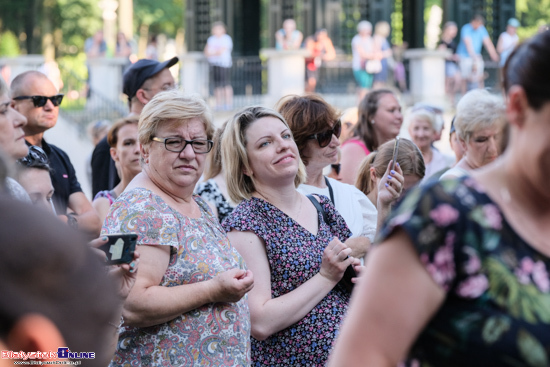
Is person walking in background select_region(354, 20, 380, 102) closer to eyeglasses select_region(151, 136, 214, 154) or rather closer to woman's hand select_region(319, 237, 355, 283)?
eyeglasses select_region(151, 136, 214, 154)

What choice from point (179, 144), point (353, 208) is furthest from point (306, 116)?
point (179, 144)

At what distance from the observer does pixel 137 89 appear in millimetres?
5910

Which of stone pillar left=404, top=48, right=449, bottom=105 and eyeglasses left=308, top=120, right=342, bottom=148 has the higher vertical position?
stone pillar left=404, top=48, right=449, bottom=105

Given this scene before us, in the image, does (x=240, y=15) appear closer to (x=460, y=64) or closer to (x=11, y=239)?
(x=460, y=64)

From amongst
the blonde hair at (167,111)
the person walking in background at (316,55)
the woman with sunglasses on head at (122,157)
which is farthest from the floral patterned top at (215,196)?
the person walking in background at (316,55)

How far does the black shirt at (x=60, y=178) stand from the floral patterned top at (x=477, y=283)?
3749mm

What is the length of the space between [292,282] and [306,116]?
1.31m

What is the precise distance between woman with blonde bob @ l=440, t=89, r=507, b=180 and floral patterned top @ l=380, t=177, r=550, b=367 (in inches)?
118

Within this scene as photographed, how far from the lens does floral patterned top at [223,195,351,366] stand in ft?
11.5

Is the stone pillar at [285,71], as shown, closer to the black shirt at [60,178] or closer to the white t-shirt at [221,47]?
the white t-shirt at [221,47]

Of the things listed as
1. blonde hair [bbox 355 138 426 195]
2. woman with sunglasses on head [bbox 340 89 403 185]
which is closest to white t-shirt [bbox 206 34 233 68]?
woman with sunglasses on head [bbox 340 89 403 185]

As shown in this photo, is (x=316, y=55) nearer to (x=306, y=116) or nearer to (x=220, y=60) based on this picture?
(x=220, y=60)

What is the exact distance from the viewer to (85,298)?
1202mm

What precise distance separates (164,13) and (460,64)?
26.5 meters
